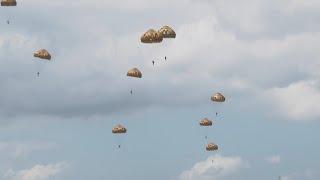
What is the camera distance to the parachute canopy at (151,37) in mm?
158250

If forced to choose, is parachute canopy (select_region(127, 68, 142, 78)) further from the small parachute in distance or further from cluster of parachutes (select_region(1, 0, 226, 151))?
the small parachute in distance

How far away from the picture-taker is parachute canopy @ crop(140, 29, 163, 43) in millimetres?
158250

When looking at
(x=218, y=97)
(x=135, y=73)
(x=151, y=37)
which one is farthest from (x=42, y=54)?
(x=218, y=97)

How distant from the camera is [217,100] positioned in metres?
182

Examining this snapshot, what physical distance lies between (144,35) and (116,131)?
33.3m

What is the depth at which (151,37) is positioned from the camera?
158250 mm

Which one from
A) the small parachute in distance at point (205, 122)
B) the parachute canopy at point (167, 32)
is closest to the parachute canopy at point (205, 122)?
the small parachute in distance at point (205, 122)

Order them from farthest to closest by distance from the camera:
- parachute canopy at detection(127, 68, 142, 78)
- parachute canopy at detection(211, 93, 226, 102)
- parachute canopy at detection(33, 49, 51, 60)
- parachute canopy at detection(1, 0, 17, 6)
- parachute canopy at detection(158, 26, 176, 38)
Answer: parachute canopy at detection(211, 93, 226, 102) → parachute canopy at detection(127, 68, 142, 78) → parachute canopy at detection(33, 49, 51, 60) → parachute canopy at detection(158, 26, 176, 38) → parachute canopy at detection(1, 0, 17, 6)

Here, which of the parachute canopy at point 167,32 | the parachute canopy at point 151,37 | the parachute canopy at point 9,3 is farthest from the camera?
the parachute canopy at point 167,32

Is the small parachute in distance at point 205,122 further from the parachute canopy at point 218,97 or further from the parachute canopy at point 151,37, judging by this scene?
the parachute canopy at point 151,37

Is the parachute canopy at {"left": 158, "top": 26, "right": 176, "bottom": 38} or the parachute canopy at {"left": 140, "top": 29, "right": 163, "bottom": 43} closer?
the parachute canopy at {"left": 140, "top": 29, "right": 163, "bottom": 43}

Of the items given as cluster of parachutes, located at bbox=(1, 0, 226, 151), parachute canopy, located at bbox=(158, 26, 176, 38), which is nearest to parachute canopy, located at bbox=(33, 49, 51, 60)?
cluster of parachutes, located at bbox=(1, 0, 226, 151)

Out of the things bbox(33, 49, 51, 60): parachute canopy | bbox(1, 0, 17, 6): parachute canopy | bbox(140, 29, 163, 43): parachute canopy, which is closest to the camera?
bbox(1, 0, 17, 6): parachute canopy

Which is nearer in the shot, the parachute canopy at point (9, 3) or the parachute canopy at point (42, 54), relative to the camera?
the parachute canopy at point (9, 3)
